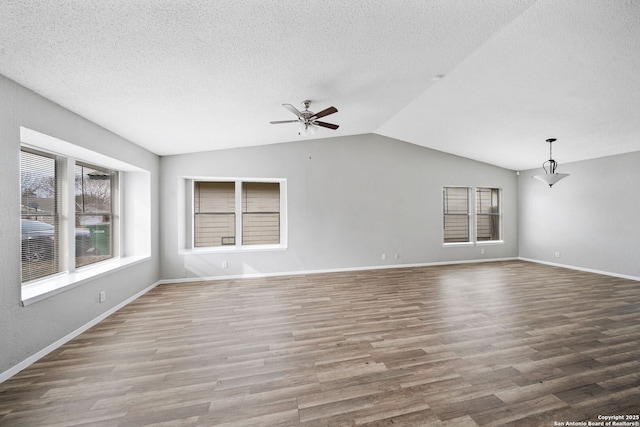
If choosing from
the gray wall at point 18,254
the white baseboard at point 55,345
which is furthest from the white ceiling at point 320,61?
the white baseboard at point 55,345

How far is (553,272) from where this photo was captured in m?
5.52

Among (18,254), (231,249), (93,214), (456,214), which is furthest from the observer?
(456,214)

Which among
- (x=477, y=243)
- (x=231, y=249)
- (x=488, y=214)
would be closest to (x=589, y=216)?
(x=488, y=214)

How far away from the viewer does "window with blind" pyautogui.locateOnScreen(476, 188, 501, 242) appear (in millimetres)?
6945

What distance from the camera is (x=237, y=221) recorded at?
209 inches

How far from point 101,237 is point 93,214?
1.39 feet

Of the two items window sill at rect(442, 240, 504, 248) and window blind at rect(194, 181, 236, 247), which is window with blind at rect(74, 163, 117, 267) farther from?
window sill at rect(442, 240, 504, 248)

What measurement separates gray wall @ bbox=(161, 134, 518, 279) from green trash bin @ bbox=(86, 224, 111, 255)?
3.02 ft

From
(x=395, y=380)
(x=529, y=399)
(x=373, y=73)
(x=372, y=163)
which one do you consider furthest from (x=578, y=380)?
(x=372, y=163)

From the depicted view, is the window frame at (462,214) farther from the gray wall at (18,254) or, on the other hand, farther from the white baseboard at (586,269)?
the gray wall at (18,254)

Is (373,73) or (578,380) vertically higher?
(373,73)

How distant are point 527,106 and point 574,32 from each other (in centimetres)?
158

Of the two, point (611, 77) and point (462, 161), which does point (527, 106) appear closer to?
point (611, 77)

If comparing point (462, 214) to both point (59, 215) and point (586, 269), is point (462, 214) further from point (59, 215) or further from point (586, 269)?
point (59, 215)
